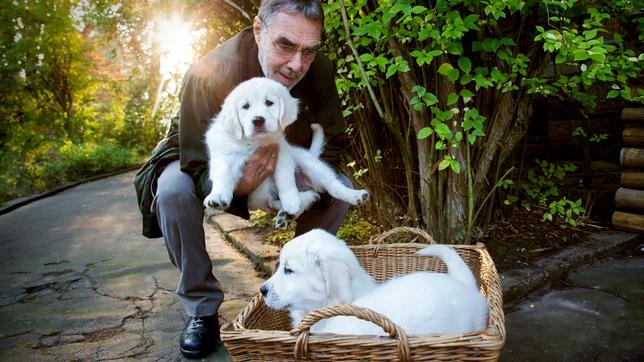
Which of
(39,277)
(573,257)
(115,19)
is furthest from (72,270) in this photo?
(115,19)

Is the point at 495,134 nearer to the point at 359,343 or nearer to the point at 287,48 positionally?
the point at 287,48

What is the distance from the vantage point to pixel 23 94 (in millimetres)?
11000

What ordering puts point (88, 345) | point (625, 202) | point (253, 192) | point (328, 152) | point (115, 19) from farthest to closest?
point (115, 19)
point (625, 202)
point (88, 345)
point (328, 152)
point (253, 192)

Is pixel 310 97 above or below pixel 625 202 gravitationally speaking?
above

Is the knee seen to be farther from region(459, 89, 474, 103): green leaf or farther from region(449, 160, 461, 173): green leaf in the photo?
region(459, 89, 474, 103): green leaf

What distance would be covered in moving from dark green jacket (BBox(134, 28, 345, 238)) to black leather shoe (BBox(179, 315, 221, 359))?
0.46 m

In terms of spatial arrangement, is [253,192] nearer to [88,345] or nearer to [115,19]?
[88,345]

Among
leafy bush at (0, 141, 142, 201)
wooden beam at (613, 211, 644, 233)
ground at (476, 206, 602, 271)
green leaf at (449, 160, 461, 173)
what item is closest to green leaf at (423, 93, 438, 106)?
green leaf at (449, 160, 461, 173)

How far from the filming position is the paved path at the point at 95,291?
224cm

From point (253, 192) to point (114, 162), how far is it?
9.48m

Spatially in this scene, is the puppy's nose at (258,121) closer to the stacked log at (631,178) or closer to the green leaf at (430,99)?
the green leaf at (430,99)

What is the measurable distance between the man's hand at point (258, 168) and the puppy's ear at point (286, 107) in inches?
6.0

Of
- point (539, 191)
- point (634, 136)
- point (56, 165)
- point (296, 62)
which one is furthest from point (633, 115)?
point (56, 165)

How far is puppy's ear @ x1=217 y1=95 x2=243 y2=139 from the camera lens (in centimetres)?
157
